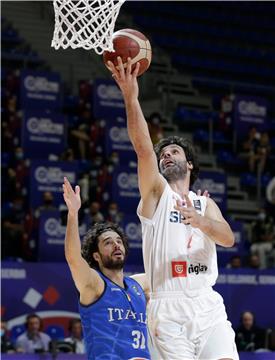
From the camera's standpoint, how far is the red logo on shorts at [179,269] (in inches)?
208

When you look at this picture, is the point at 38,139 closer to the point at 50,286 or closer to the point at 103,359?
the point at 50,286

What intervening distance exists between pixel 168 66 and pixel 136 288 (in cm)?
1237

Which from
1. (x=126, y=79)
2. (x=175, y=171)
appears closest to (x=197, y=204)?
(x=175, y=171)

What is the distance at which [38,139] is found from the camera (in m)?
14.0

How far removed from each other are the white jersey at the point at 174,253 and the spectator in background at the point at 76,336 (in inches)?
182

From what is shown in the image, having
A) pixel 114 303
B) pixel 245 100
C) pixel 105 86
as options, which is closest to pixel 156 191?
pixel 114 303

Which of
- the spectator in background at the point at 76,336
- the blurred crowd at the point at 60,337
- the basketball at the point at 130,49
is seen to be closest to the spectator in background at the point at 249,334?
the blurred crowd at the point at 60,337

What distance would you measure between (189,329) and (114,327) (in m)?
0.44

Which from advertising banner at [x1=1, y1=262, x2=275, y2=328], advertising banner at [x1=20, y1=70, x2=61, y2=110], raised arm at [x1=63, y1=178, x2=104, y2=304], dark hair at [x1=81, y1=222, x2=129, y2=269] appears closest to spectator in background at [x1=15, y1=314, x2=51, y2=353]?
advertising banner at [x1=1, y1=262, x2=275, y2=328]

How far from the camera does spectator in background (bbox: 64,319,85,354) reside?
32.3ft

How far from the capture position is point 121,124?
14750 mm

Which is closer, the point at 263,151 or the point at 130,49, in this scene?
the point at 130,49

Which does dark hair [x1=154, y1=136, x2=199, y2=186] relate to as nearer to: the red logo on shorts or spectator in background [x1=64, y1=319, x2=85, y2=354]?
the red logo on shorts

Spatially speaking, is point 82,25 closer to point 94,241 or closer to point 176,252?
point 94,241
